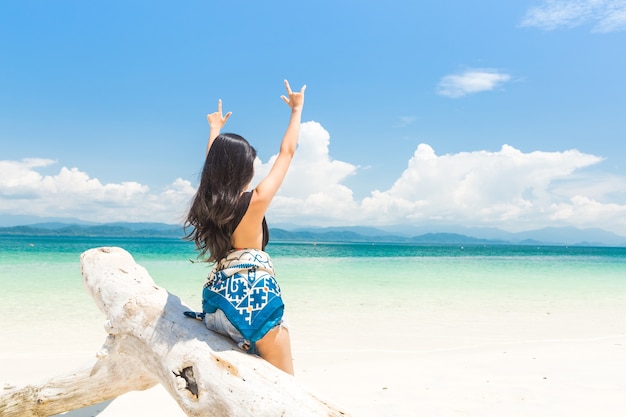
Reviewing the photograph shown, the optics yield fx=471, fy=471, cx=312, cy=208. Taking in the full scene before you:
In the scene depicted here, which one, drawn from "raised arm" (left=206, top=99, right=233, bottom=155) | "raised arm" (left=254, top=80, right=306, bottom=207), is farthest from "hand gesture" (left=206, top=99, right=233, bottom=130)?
"raised arm" (left=254, top=80, right=306, bottom=207)

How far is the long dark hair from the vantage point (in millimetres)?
2949

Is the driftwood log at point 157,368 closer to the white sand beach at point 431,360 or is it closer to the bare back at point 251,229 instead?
the white sand beach at point 431,360

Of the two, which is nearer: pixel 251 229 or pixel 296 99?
pixel 251 229

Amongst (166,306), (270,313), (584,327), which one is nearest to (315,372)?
(166,306)

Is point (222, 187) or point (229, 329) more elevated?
point (222, 187)

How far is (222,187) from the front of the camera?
296cm

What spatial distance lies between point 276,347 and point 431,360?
4737 millimetres

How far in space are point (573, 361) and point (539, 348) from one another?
1045 mm

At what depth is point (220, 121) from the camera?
13.4 feet

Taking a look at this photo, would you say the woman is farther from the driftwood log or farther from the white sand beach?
the white sand beach

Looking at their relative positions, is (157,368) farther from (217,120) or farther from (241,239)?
(217,120)

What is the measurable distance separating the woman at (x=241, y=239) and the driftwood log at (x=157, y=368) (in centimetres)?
19

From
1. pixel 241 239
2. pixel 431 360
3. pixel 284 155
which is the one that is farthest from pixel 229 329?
pixel 431 360

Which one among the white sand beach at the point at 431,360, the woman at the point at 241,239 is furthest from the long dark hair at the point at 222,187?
the white sand beach at the point at 431,360
